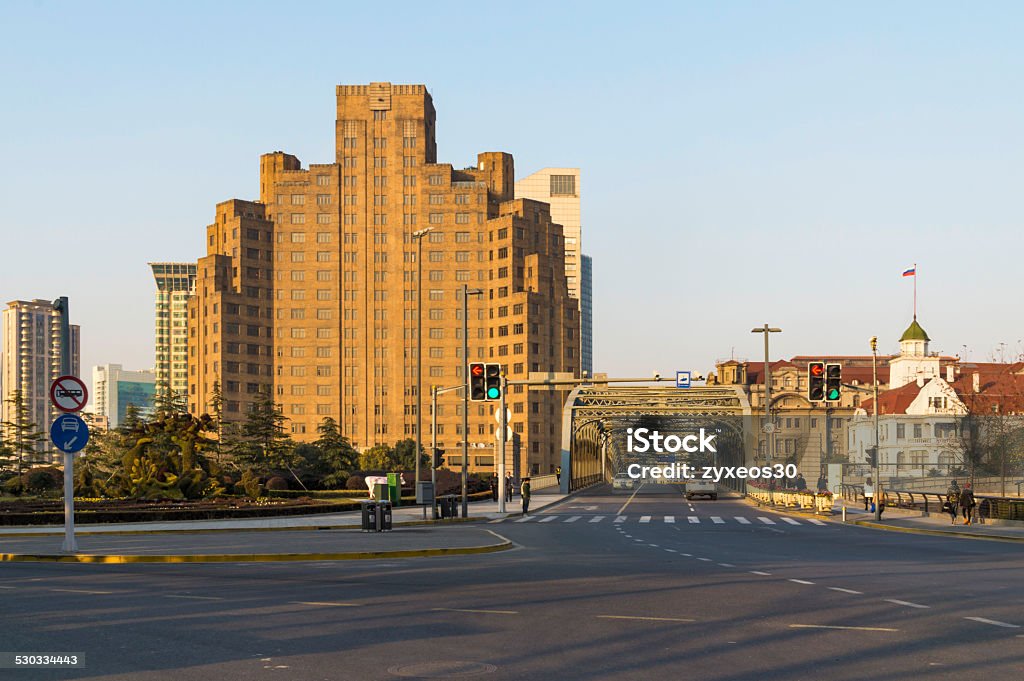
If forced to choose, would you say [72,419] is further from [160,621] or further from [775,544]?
[775,544]

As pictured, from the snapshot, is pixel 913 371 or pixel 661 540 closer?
pixel 661 540

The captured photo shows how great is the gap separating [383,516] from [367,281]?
510ft

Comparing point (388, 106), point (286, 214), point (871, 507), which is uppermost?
point (388, 106)

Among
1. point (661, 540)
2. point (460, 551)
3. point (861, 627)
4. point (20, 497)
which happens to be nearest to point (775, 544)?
point (661, 540)

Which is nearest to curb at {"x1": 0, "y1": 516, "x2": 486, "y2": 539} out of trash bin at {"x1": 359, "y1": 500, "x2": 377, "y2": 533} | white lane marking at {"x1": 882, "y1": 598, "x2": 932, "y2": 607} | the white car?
trash bin at {"x1": 359, "y1": 500, "x2": 377, "y2": 533}

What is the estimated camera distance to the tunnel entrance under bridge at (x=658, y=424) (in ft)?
320

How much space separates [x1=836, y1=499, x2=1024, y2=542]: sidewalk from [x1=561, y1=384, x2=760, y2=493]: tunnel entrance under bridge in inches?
531

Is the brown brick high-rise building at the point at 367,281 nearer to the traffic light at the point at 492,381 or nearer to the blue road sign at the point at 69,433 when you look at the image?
the traffic light at the point at 492,381

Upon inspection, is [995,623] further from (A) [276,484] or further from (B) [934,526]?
(A) [276,484]

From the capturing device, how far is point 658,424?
515ft

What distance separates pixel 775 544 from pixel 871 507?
28.2 m

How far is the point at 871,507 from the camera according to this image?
5784 cm

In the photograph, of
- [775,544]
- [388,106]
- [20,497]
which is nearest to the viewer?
[775,544]

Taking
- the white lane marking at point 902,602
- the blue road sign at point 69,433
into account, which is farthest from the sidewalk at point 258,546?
the white lane marking at point 902,602
